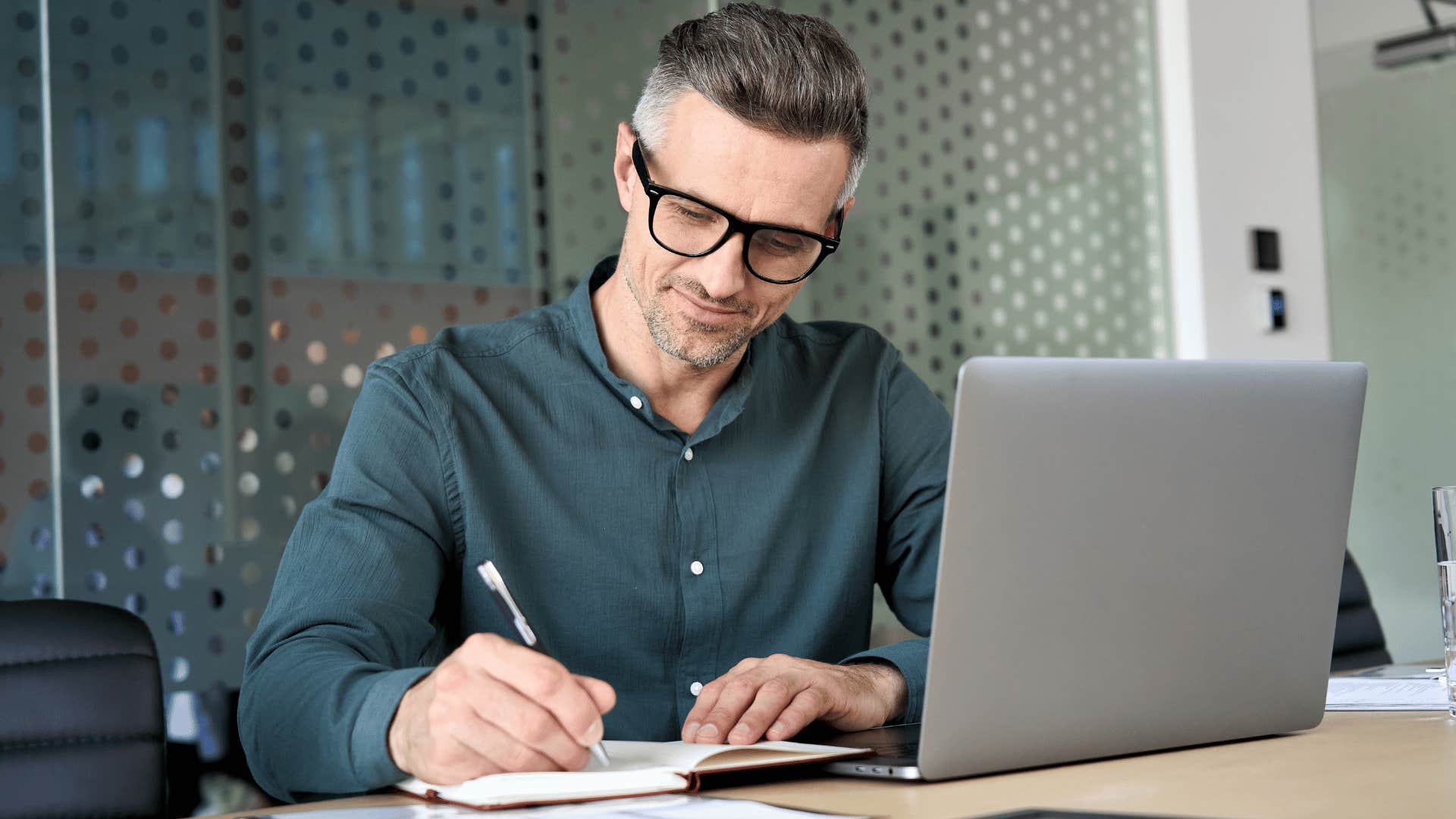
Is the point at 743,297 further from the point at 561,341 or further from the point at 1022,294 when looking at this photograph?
the point at 1022,294

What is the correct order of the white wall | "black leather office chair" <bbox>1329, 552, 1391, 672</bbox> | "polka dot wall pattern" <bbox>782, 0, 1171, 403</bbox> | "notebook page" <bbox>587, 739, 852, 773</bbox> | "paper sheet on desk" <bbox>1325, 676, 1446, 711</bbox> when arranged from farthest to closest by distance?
the white wall, "polka dot wall pattern" <bbox>782, 0, 1171, 403</bbox>, "black leather office chair" <bbox>1329, 552, 1391, 672</bbox>, "paper sheet on desk" <bbox>1325, 676, 1446, 711</bbox>, "notebook page" <bbox>587, 739, 852, 773</bbox>

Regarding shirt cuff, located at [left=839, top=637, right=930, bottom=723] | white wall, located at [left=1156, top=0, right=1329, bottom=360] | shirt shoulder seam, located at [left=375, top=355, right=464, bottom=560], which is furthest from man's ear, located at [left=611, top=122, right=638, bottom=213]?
white wall, located at [left=1156, top=0, right=1329, bottom=360]

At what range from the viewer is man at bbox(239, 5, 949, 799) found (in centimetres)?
130

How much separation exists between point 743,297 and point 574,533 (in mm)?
298

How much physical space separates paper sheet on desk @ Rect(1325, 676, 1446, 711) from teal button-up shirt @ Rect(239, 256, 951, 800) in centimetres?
40

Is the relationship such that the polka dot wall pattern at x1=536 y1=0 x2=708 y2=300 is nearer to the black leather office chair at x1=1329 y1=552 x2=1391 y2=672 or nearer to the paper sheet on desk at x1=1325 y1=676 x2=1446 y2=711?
the black leather office chair at x1=1329 y1=552 x2=1391 y2=672

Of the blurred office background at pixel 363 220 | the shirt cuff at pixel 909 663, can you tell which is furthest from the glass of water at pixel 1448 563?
the blurred office background at pixel 363 220

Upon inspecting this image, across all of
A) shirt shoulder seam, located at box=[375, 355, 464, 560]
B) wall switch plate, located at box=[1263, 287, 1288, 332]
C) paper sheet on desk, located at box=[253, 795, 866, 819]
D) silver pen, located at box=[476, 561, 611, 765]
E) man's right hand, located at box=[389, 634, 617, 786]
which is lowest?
paper sheet on desk, located at box=[253, 795, 866, 819]

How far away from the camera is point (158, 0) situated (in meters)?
2.35

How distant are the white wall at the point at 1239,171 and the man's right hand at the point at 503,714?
3106 millimetres

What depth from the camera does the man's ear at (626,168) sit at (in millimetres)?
1505

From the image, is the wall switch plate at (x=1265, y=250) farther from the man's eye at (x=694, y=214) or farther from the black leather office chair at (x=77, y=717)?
the black leather office chair at (x=77, y=717)

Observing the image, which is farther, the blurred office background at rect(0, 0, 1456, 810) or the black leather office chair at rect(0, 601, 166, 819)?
the blurred office background at rect(0, 0, 1456, 810)

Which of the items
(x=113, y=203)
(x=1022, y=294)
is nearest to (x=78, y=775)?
(x=113, y=203)
